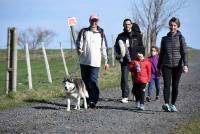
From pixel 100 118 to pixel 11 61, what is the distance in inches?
226

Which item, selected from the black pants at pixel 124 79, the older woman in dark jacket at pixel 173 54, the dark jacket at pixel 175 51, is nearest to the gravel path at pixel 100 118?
the black pants at pixel 124 79

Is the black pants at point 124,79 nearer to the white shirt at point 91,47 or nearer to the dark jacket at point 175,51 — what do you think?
the white shirt at point 91,47

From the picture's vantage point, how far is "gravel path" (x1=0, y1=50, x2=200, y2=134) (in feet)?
31.7

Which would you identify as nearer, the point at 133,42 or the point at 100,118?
the point at 100,118

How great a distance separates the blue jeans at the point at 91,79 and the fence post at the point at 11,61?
3465 millimetres

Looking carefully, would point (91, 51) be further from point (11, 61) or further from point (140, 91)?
point (11, 61)

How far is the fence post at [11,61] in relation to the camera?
1570 cm

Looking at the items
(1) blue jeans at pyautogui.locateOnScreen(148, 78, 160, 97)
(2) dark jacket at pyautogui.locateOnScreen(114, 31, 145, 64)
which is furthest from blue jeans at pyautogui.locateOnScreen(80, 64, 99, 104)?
(1) blue jeans at pyautogui.locateOnScreen(148, 78, 160, 97)

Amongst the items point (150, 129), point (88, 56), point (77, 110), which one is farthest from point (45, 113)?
point (150, 129)

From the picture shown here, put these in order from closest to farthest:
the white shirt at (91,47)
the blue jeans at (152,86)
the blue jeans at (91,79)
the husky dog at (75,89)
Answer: the husky dog at (75,89)
the white shirt at (91,47)
the blue jeans at (91,79)
the blue jeans at (152,86)

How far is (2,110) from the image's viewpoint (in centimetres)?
1258

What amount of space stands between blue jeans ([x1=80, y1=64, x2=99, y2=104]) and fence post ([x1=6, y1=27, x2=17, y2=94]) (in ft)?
11.4

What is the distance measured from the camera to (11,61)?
1588cm

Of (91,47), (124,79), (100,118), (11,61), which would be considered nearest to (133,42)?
(124,79)
